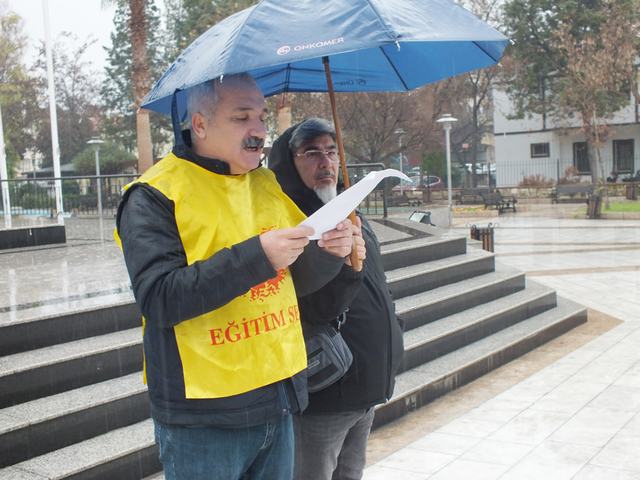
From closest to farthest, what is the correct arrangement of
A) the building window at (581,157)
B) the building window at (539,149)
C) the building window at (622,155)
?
the building window at (622,155), the building window at (581,157), the building window at (539,149)

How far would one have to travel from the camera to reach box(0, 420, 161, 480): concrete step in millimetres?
4059

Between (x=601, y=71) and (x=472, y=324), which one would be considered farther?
(x=601, y=71)

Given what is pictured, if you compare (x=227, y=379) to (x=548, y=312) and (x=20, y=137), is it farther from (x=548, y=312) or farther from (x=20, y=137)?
(x=20, y=137)

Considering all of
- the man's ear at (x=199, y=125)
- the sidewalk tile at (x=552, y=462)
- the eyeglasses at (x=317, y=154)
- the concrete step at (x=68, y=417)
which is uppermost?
the man's ear at (x=199, y=125)

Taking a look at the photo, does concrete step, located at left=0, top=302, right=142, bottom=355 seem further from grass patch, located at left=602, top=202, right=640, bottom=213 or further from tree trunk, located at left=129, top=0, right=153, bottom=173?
grass patch, located at left=602, top=202, right=640, bottom=213

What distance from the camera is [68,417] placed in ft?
14.6

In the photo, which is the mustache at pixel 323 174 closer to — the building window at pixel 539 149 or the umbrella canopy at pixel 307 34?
the umbrella canopy at pixel 307 34

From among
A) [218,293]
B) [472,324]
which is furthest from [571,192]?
[218,293]

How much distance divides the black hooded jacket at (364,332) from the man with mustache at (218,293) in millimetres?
622

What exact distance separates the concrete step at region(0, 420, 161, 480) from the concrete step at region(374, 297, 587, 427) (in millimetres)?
1808

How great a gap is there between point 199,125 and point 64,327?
3.52m

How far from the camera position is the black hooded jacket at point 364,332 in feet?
9.47

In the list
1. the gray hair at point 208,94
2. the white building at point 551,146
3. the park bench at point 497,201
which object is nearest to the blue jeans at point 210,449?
the gray hair at point 208,94

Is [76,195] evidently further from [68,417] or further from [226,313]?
[226,313]
